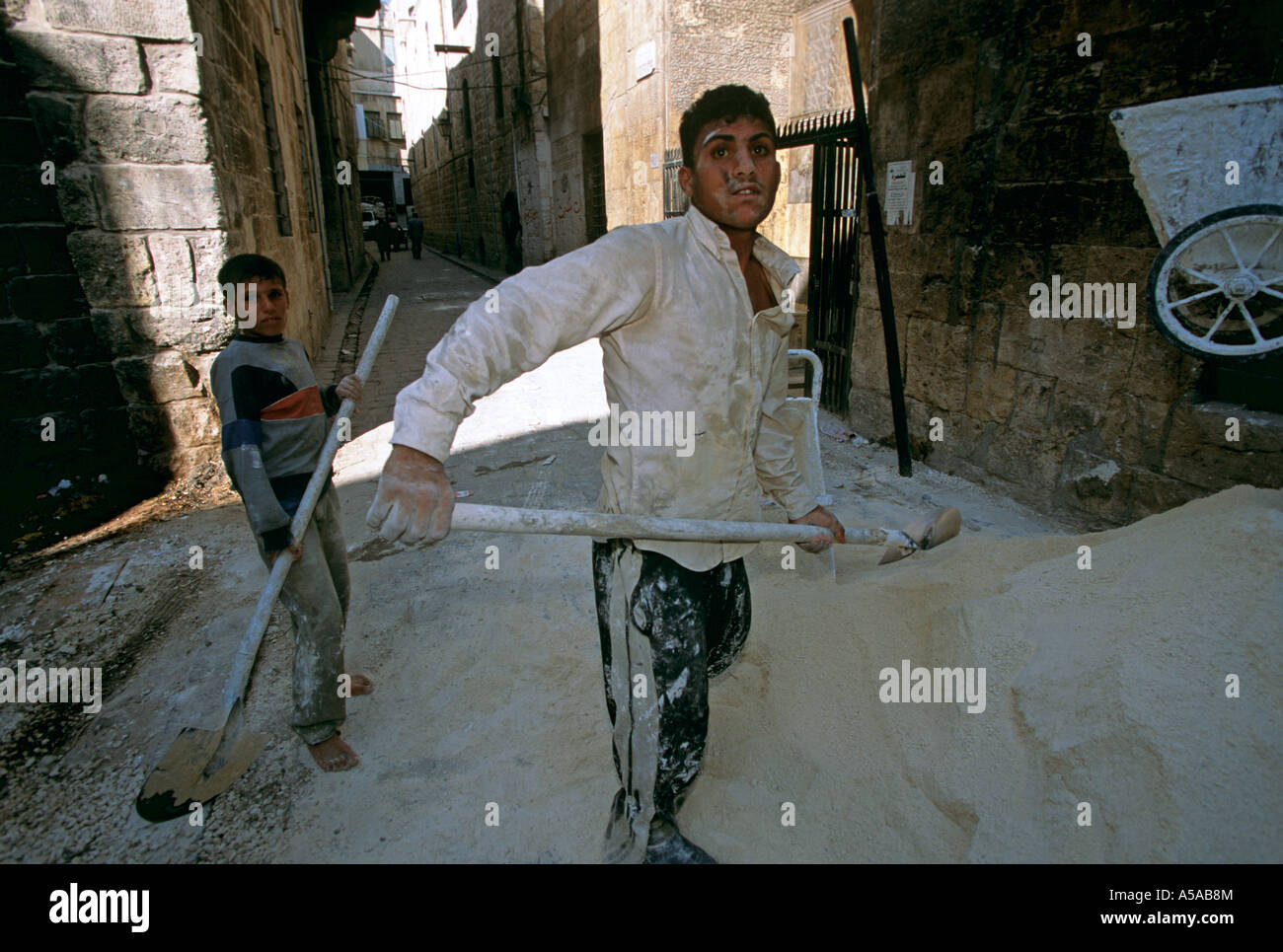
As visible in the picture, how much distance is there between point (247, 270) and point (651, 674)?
1.87m

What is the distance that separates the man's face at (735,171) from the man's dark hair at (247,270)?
4.78ft

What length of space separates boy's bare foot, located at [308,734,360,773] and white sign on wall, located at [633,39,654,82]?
9483 millimetres

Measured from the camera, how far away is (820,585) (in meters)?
3.11

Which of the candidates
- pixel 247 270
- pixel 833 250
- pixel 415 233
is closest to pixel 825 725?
pixel 247 270

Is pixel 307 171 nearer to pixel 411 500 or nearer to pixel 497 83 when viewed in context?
pixel 497 83

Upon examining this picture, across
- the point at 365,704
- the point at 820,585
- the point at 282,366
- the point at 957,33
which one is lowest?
the point at 365,704

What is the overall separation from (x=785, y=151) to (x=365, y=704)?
8.97 meters

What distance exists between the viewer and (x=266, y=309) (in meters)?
2.37

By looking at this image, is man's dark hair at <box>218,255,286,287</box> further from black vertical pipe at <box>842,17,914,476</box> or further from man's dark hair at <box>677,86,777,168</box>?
black vertical pipe at <box>842,17,914,476</box>

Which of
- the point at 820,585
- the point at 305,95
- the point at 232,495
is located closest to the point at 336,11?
the point at 305,95

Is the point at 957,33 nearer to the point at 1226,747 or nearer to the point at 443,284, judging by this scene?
the point at 1226,747

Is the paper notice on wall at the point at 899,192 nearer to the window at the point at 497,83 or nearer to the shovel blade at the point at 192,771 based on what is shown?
the shovel blade at the point at 192,771

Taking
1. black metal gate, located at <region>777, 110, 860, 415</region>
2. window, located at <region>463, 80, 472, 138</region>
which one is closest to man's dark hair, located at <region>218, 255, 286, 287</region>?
black metal gate, located at <region>777, 110, 860, 415</region>

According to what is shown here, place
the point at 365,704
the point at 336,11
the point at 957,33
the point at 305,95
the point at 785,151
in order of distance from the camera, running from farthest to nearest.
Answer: the point at 336,11 → the point at 305,95 → the point at 785,151 → the point at 957,33 → the point at 365,704
